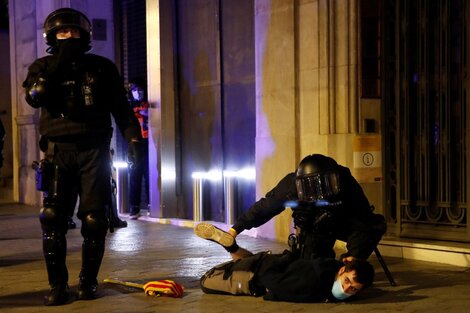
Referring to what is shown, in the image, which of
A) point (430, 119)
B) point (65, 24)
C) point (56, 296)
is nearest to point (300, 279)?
point (56, 296)

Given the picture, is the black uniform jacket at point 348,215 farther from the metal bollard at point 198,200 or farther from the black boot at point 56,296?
the metal bollard at point 198,200

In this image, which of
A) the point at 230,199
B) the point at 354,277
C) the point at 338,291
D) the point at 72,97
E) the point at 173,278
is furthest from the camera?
the point at 230,199

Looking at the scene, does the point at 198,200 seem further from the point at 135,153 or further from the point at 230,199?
the point at 135,153

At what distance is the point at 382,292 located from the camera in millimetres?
5684

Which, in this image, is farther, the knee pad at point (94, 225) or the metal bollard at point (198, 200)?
the metal bollard at point (198, 200)

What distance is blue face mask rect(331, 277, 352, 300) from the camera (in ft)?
16.9

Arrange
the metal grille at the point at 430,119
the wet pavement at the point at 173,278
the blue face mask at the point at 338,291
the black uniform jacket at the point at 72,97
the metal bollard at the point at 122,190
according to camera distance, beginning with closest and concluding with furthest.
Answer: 1. the blue face mask at the point at 338,291
2. the wet pavement at the point at 173,278
3. the black uniform jacket at the point at 72,97
4. the metal grille at the point at 430,119
5. the metal bollard at the point at 122,190

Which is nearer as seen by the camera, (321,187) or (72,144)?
(321,187)

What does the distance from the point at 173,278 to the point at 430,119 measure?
2.92m

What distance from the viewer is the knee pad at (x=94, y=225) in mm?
5441

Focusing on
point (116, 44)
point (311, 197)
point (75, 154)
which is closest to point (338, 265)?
point (311, 197)

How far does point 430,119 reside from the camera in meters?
7.45

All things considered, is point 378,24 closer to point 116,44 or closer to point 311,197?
point 311,197

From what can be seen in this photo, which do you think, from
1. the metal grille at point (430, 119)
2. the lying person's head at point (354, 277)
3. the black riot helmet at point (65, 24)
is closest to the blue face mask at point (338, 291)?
the lying person's head at point (354, 277)
